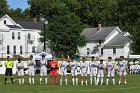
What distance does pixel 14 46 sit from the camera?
103m

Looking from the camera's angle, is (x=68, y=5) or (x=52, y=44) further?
(x=68, y=5)

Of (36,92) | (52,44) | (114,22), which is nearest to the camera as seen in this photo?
(36,92)

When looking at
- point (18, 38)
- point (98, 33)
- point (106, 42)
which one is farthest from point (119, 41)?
point (18, 38)

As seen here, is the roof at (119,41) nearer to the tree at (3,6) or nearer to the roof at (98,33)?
the roof at (98,33)

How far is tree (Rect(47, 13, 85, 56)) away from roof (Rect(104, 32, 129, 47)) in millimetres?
11926

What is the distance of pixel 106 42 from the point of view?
10725 cm

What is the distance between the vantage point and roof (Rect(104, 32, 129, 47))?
103 meters

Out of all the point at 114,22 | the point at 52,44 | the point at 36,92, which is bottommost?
the point at 36,92

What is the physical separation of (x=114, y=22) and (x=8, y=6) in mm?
37910

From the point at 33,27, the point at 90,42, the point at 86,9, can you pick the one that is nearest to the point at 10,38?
the point at 33,27

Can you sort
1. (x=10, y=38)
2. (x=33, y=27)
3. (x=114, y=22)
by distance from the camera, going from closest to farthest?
(x=10, y=38) → (x=33, y=27) → (x=114, y=22)

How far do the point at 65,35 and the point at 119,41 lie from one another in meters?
16.5

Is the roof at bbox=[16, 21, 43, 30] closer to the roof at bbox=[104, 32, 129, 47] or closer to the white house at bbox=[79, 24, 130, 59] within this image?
the white house at bbox=[79, 24, 130, 59]

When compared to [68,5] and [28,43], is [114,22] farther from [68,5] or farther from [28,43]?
[28,43]
